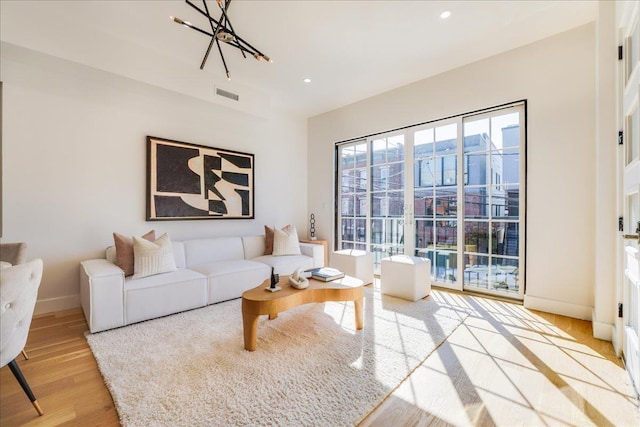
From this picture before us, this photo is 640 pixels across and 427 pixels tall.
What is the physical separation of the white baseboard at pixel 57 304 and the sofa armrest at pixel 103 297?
0.66 metres

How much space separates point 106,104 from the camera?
10.6ft

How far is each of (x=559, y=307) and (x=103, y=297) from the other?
436 cm

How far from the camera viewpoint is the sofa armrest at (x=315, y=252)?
168 inches

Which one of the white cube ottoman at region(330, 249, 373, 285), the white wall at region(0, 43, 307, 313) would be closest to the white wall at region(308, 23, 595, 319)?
the white cube ottoman at region(330, 249, 373, 285)

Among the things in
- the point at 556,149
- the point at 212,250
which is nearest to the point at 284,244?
the point at 212,250

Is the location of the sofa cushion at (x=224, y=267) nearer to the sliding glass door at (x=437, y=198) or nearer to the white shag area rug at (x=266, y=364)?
the white shag area rug at (x=266, y=364)

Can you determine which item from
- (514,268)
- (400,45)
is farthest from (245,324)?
(400,45)

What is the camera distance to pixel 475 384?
1733mm

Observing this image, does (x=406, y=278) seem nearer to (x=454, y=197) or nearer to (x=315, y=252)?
(x=454, y=197)

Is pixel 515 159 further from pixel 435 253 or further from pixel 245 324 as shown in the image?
pixel 245 324

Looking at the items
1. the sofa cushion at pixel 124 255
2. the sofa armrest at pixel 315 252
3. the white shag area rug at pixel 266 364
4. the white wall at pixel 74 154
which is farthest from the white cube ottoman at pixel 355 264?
the sofa cushion at pixel 124 255

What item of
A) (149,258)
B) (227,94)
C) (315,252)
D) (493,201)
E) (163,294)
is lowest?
(163,294)

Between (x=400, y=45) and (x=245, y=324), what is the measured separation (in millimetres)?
3275

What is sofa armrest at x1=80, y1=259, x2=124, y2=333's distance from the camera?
2389mm
